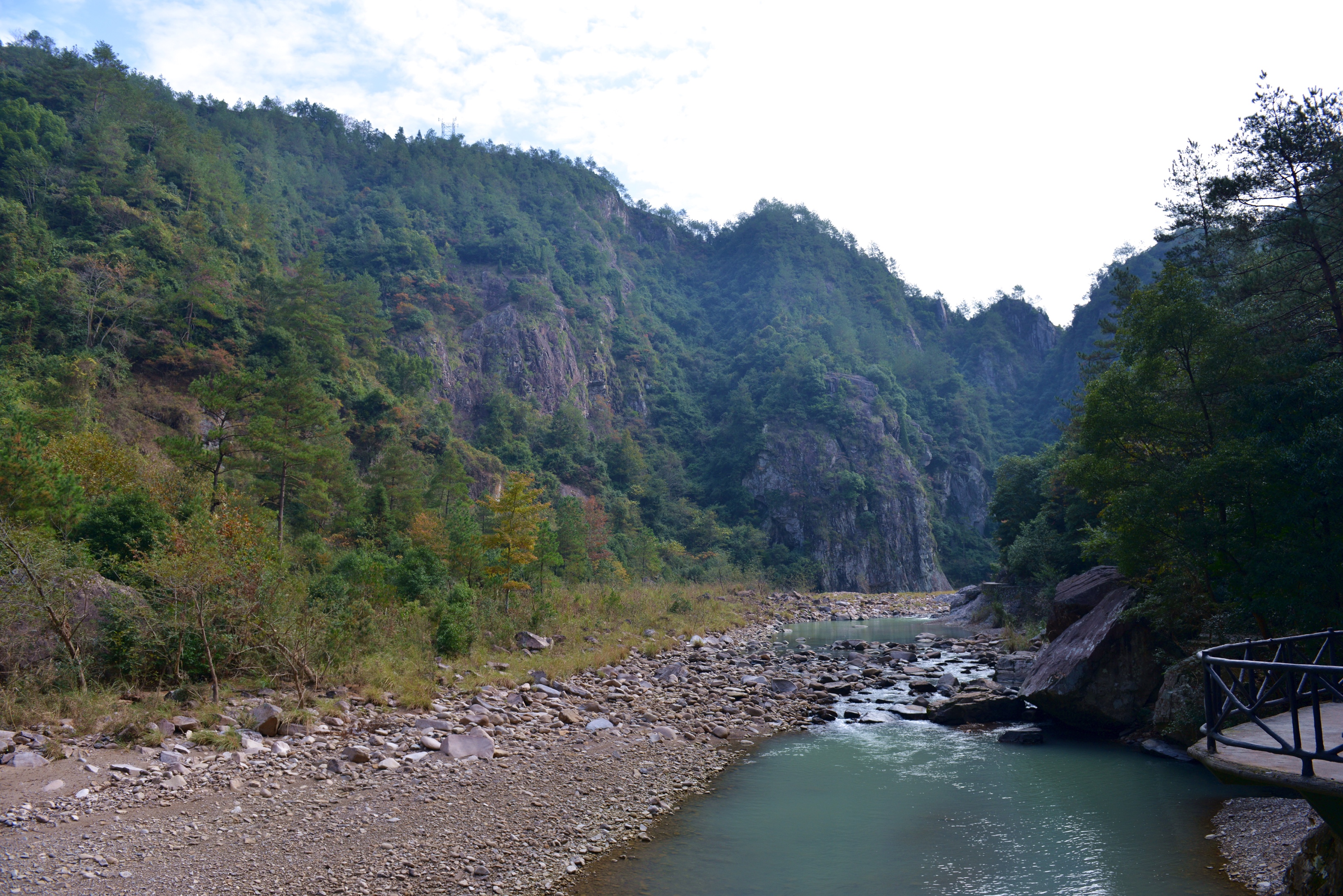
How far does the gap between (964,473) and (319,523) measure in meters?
93.5

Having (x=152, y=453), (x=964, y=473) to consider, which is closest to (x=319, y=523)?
(x=152, y=453)

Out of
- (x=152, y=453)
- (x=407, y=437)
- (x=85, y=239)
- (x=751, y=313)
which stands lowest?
(x=152, y=453)

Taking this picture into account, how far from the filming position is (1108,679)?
14.9 m

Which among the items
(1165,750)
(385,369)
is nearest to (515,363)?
(385,369)

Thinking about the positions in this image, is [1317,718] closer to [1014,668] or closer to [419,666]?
[419,666]

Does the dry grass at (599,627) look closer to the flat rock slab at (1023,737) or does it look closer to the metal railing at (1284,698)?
the flat rock slab at (1023,737)

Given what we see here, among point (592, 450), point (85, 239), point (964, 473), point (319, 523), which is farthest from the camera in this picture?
point (964, 473)

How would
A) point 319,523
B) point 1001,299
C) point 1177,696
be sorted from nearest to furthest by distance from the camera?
point 1177,696 → point 319,523 → point 1001,299

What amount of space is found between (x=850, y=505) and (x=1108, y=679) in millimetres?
69470

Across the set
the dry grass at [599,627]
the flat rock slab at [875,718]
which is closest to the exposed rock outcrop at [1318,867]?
the flat rock slab at [875,718]

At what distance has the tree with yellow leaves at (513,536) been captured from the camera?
2484cm

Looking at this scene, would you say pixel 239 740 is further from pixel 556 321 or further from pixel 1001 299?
pixel 1001 299

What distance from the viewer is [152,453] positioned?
2573 centimetres

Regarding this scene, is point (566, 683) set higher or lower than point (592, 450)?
lower
